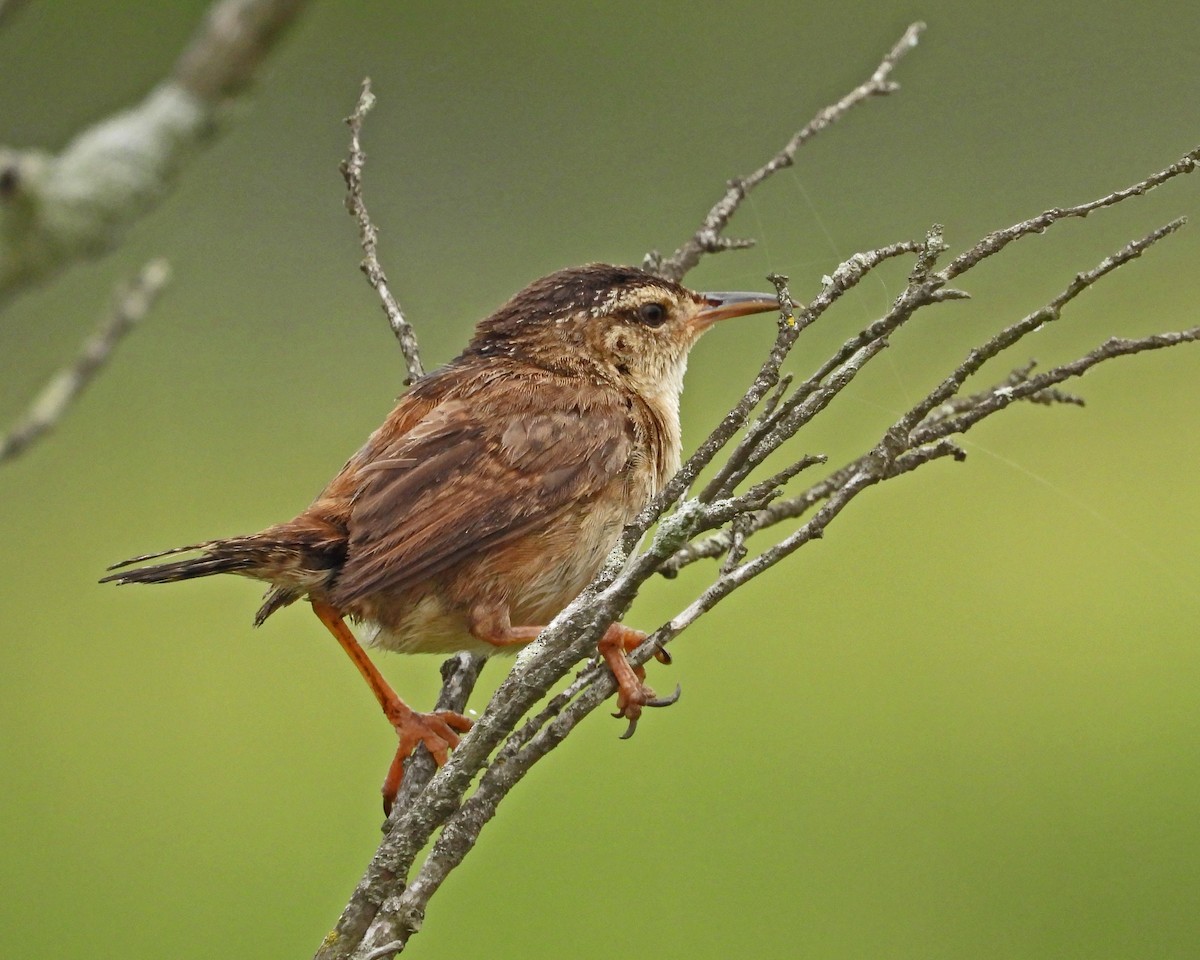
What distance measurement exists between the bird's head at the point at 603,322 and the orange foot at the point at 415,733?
1.30 metres

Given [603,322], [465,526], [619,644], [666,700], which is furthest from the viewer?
[603,322]

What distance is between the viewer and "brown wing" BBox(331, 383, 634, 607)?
10.7 ft

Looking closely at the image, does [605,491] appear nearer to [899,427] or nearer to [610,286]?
[610,286]

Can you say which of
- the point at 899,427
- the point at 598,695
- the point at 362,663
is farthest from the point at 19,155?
the point at 362,663

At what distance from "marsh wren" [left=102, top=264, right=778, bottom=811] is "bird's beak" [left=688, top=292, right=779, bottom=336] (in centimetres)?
46

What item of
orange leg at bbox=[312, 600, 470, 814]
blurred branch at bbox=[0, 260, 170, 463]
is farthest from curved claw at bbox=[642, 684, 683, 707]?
blurred branch at bbox=[0, 260, 170, 463]

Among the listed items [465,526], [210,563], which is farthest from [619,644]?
[210,563]

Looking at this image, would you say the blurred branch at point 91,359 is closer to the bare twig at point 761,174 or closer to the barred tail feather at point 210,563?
the barred tail feather at point 210,563

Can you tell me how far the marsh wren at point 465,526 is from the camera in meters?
3.19

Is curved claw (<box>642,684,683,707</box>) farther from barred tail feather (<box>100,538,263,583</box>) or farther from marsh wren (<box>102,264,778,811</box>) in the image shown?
barred tail feather (<box>100,538,263,583</box>)

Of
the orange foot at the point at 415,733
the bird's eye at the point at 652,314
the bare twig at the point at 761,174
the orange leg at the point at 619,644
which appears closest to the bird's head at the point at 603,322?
the bird's eye at the point at 652,314

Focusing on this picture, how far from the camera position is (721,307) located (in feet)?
14.1

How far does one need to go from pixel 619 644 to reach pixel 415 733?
0.55 metres

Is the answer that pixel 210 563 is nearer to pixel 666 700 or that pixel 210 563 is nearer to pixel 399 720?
pixel 399 720
